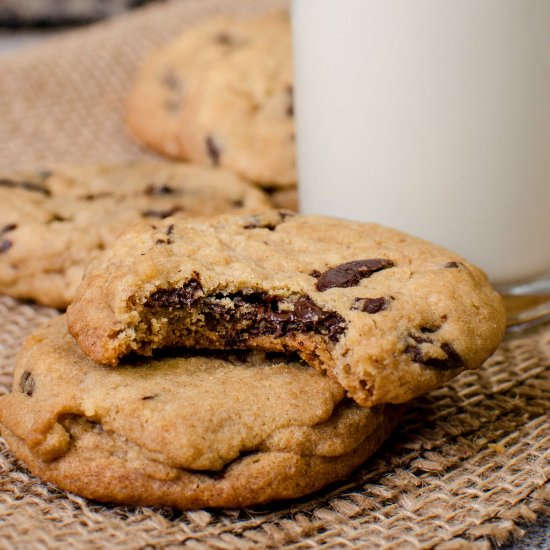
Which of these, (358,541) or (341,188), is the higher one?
(341,188)

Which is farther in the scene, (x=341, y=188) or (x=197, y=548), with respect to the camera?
(x=341, y=188)

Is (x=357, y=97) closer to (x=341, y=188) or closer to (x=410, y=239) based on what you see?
(x=341, y=188)

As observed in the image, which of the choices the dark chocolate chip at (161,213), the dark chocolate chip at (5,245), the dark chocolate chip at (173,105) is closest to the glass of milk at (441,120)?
the dark chocolate chip at (161,213)

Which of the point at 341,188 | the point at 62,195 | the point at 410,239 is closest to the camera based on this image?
the point at 410,239

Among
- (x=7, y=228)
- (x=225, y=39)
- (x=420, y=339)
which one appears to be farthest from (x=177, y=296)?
(x=225, y=39)

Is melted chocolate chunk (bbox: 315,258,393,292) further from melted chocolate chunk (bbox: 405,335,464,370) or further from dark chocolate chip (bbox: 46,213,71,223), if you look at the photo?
dark chocolate chip (bbox: 46,213,71,223)

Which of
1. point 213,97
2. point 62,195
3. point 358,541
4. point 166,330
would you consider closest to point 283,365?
point 166,330

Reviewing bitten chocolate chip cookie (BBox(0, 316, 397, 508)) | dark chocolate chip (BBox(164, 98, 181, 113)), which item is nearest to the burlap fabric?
bitten chocolate chip cookie (BBox(0, 316, 397, 508))
